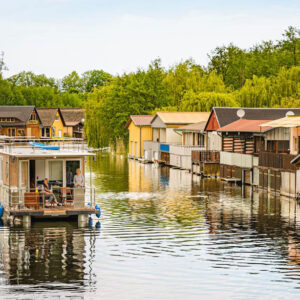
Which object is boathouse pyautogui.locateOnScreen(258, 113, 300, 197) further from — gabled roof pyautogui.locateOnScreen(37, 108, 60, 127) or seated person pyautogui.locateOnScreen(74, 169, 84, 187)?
gabled roof pyautogui.locateOnScreen(37, 108, 60, 127)

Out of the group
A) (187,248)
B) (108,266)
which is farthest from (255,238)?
(108,266)

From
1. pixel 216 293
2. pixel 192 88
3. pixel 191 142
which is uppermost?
pixel 192 88

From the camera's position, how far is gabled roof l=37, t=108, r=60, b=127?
138875 mm

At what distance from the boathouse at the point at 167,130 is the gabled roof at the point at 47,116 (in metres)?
57.3

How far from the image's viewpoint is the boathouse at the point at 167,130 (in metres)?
80.0

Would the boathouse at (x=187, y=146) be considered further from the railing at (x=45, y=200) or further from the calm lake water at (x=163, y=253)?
the railing at (x=45, y=200)

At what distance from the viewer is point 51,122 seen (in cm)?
13888

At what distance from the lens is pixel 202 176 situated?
63.4 m

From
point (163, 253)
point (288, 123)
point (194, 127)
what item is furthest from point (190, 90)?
point (163, 253)

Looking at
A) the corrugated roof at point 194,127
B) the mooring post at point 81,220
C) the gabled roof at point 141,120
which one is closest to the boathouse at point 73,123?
the gabled roof at point 141,120

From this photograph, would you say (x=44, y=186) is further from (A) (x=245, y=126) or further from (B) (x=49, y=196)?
(A) (x=245, y=126)

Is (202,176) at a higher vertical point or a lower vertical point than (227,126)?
lower

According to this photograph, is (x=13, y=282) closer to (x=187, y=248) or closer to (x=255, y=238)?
(x=187, y=248)

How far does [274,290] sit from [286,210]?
17819 mm
